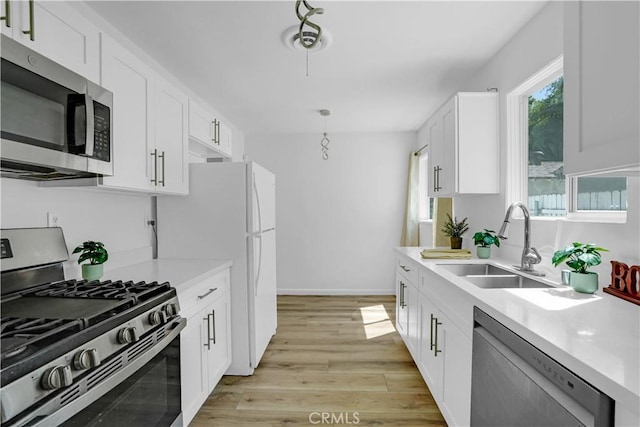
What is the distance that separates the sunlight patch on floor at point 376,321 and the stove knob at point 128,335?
2.53 m

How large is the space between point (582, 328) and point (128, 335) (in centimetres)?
152

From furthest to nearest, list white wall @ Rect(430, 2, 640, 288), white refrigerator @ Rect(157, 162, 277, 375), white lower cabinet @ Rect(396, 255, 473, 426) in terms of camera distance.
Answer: white refrigerator @ Rect(157, 162, 277, 375), white lower cabinet @ Rect(396, 255, 473, 426), white wall @ Rect(430, 2, 640, 288)

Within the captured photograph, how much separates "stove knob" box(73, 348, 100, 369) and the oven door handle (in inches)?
1.6

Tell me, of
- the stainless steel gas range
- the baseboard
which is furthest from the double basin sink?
the baseboard

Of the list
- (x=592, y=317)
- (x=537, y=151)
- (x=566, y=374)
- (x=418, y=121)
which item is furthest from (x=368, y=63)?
(x=566, y=374)

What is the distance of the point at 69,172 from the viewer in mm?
1438

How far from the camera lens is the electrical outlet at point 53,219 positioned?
5.63 ft

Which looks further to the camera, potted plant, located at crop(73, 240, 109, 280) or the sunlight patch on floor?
the sunlight patch on floor

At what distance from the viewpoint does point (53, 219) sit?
5.72 ft

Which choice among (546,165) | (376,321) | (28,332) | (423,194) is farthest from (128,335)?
(423,194)

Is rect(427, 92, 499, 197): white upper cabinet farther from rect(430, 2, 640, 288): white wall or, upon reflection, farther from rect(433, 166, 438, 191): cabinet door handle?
rect(433, 166, 438, 191): cabinet door handle

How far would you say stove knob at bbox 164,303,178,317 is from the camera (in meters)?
1.50

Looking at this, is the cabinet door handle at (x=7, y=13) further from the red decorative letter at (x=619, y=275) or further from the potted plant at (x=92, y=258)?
the red decorative letter at (x=619, y=275)

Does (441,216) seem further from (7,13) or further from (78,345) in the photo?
(7,13)
